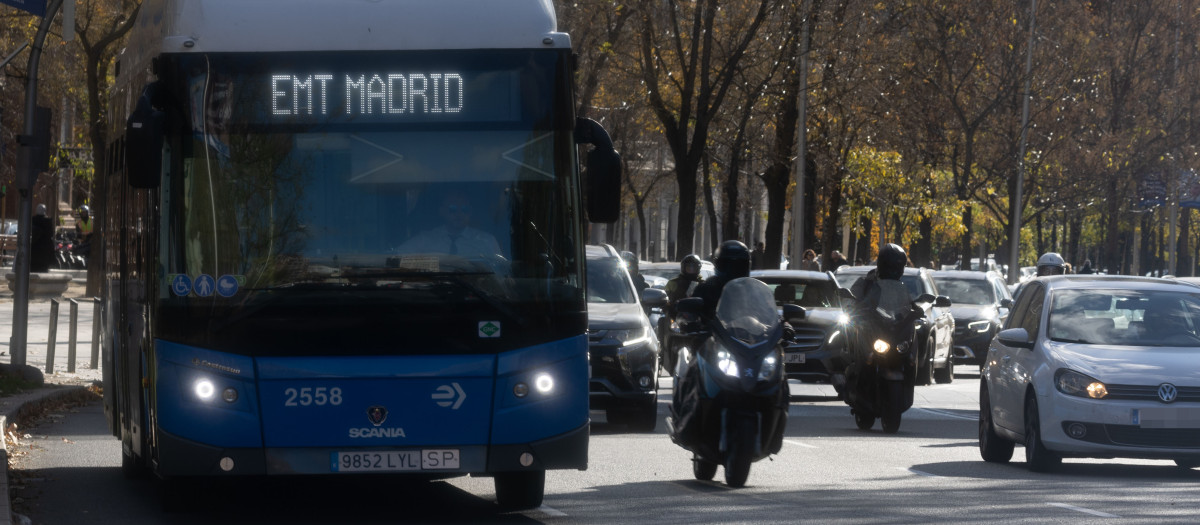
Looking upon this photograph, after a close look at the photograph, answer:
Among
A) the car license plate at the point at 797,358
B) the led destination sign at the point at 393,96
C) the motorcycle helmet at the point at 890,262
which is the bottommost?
the car license plate at the point at 797,358

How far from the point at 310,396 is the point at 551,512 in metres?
1.83

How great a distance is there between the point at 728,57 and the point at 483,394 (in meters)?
23.3

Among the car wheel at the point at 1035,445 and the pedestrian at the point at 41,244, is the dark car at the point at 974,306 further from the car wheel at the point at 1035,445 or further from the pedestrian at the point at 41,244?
the pedestrian at the point at 41,244

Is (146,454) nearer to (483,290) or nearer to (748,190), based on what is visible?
(483,290)

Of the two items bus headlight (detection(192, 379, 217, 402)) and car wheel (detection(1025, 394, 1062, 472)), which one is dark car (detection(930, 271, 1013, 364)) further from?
bus headlight (detection(192, 379, 217, 402))

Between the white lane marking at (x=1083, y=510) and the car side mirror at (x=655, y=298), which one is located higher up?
the car side mirror at (x=655, y=298)

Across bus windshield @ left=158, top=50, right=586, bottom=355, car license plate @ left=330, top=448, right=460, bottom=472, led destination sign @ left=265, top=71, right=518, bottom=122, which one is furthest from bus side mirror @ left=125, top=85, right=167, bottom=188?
car license plate @ left=330, top=448, right=460, bottom=472

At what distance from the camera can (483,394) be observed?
9.12m

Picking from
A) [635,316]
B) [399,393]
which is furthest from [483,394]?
[635,316]

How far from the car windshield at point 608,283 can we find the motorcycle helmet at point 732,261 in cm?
544

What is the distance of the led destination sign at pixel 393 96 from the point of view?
904 centimetres

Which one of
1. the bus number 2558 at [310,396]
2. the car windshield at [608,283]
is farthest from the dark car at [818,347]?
the bus number 2558 at [310,396]

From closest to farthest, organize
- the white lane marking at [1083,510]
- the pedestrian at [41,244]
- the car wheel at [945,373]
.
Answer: the white lane marking at [1083,510] → the car wheel at [945,373] → the pedestrian at [41,244]

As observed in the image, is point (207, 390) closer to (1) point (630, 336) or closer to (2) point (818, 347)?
(1) point (630, 336)
